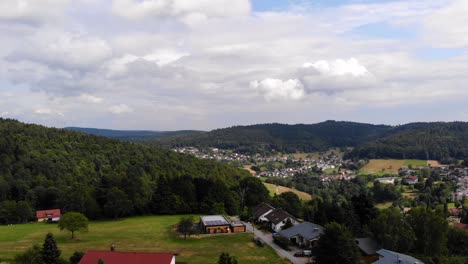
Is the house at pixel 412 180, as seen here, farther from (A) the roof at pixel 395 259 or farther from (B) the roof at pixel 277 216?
(A) the roof at pixel 395 259

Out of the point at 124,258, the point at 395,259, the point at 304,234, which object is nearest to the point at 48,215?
the point at 124,258

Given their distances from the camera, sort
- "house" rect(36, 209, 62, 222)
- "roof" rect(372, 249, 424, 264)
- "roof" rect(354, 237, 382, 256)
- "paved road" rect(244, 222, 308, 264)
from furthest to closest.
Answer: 1. "house" rect(36, 209, 62, 222)
2. "roof" rect(354, 237, 382, 256)
3. "paved road" rect(244, 222, 308, 264)
4. "roof" rect(372, 249, 424, 264)

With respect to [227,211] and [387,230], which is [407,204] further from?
[387,230]

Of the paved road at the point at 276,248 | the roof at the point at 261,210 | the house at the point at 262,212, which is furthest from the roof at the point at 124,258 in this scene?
the roof at the point at 261,210

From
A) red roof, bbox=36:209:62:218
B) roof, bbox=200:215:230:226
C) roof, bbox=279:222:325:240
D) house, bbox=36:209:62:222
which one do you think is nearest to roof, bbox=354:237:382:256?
roof, bbox=279:222:325:240

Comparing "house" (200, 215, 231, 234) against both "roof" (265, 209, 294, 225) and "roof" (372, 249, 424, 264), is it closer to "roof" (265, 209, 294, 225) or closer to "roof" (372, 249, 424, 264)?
"roof" (265, 209, 294, 225)

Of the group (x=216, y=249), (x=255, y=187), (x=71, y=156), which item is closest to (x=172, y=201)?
(x=255, y=187)
